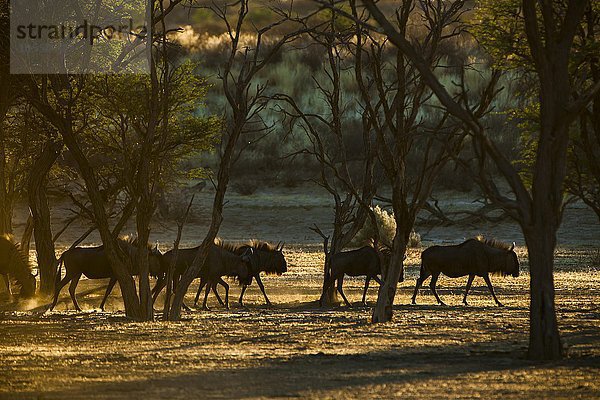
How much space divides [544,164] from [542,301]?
1381 mm

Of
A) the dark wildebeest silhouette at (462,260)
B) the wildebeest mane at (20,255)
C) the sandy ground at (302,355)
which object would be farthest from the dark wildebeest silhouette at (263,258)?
the wildebeest mane at (20,255)

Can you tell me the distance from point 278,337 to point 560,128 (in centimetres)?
442

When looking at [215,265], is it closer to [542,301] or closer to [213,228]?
[213,228]

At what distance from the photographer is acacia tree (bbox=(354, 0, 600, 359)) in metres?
11.8

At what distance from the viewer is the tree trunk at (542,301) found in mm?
11711

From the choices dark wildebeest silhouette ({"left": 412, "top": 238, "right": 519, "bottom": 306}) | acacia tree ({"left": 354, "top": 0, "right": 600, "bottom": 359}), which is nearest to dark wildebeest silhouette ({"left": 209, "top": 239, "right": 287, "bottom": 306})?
dark wildebeest silhouette ({"left": 412, "top": 238, "right": 519, "bottom": 306})

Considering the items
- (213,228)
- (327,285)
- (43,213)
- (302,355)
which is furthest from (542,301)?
(43,213)

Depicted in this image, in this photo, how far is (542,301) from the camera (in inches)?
464

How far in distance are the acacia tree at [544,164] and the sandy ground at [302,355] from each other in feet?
1.64

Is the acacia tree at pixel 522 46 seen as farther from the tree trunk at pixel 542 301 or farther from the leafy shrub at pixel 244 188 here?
the leafy shrub at pixel 244 188

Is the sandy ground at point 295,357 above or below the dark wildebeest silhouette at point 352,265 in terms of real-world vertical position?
below

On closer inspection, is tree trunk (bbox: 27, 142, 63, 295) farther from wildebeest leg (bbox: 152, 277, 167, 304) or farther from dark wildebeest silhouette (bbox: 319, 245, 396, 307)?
dark wildebeest silhouette (bbox: 319, 245, 396, 307)

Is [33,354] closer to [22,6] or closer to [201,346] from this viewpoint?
[201,346]

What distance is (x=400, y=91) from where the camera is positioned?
17.0 m
